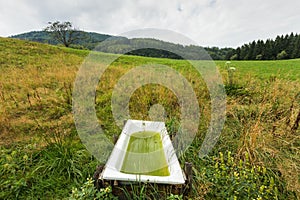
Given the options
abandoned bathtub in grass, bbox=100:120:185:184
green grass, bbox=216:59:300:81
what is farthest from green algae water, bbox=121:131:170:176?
green grass, bbox=216:59:300:81

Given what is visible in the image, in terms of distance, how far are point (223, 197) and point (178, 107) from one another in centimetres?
188

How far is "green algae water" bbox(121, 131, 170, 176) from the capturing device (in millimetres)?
1685

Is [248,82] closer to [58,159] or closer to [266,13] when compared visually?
[266,13]

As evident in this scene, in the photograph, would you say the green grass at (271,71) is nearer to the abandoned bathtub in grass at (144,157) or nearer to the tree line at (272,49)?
the abandoned bathtub in grass at (144,157)

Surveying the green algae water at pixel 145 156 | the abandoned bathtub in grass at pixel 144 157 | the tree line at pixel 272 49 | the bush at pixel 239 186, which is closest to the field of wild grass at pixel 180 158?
the bush at pixel 239 186

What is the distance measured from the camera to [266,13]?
378 cm

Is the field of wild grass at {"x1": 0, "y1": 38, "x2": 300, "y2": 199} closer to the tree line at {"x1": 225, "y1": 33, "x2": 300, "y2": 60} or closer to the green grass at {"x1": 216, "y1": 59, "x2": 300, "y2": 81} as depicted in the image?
the green grass at {"x1": 216, "y1": 59, "x2": 300, "y2": 81}

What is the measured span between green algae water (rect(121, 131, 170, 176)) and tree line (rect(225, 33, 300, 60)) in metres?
21.3

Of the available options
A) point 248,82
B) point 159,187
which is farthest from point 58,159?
point 248,82

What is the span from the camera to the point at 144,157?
1.96 metres

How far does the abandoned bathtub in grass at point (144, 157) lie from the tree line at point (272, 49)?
21217 mm

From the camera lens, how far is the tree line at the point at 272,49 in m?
21.1

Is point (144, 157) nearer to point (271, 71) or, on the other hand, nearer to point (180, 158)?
point (180, 158)

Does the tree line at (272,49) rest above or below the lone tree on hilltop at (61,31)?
below
